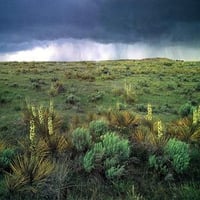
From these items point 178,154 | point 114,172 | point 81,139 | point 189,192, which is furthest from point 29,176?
point 178,154

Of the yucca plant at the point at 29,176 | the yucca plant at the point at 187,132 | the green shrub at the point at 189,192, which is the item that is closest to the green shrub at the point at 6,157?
the yucca plant at the point at 29,176

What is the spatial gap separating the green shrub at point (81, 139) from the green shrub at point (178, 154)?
1967 millimetres

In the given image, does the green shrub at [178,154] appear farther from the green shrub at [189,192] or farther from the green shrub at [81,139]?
the green shrub at [81,139]

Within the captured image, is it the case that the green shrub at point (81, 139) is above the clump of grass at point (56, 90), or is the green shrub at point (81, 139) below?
above

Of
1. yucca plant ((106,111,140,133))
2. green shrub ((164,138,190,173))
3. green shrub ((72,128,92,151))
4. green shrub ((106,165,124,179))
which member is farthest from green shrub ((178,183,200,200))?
yucca plant ((106,111,140,133))

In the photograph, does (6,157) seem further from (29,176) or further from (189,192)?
(189,192)

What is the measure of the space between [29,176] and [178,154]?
11.4 feet

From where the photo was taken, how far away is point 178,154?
347 inches

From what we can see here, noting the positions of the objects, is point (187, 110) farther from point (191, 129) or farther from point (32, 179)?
point (32, 179)

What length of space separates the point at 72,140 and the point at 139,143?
1729 mm

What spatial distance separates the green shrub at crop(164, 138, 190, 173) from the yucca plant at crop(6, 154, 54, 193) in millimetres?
2818

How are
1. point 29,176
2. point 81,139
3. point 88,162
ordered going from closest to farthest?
point 29,176
point 88,162
point 81,139

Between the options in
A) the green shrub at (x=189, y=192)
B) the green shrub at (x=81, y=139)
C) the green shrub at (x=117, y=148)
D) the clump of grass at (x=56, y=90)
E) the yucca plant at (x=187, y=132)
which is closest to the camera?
the green shrub at (x=189, y=192)

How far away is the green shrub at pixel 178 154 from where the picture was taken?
339 inches
